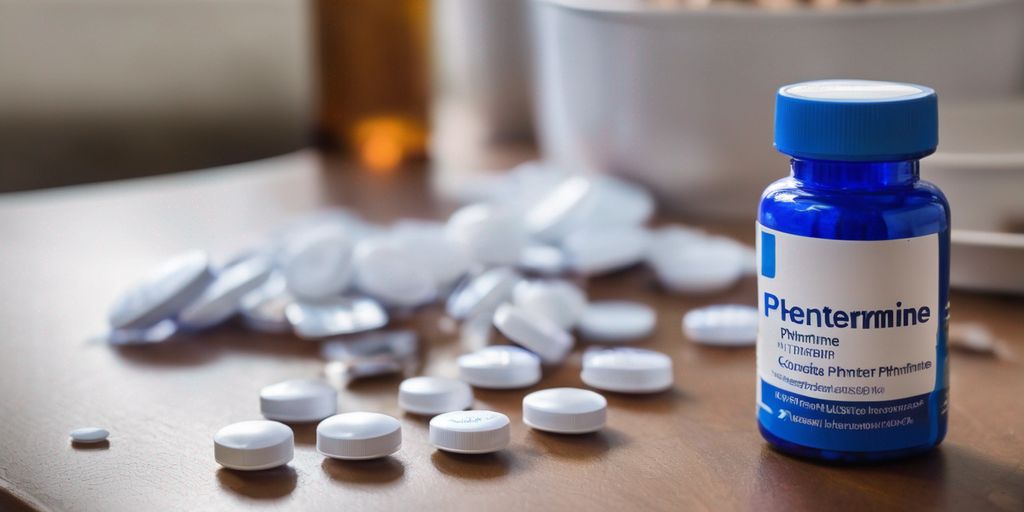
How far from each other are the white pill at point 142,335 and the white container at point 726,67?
1.64ft

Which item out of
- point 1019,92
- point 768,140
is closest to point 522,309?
point 768,140

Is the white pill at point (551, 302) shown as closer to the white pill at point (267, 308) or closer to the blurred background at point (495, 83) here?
the white pill at point (267, 308)

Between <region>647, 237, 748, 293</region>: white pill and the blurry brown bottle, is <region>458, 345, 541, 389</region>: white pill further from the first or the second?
the blurry brown bottle

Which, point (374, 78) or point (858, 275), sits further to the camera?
point (374, 78)

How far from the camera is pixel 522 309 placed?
78 cm

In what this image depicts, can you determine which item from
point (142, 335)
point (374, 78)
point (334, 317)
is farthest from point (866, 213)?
point (374, 78)

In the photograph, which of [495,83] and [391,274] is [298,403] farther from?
[495,83]

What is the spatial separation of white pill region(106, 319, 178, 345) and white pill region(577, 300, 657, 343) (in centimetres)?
31

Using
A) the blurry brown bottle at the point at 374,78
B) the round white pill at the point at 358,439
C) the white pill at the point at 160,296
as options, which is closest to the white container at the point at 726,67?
the blurry brown bottle at the point at 374,78

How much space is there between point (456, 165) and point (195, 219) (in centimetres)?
37

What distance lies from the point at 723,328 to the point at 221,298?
0.36 m

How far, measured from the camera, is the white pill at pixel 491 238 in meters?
0.90

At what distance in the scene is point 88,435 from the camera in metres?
0.62

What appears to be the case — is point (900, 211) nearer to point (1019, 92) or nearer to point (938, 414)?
point (938, 414)
